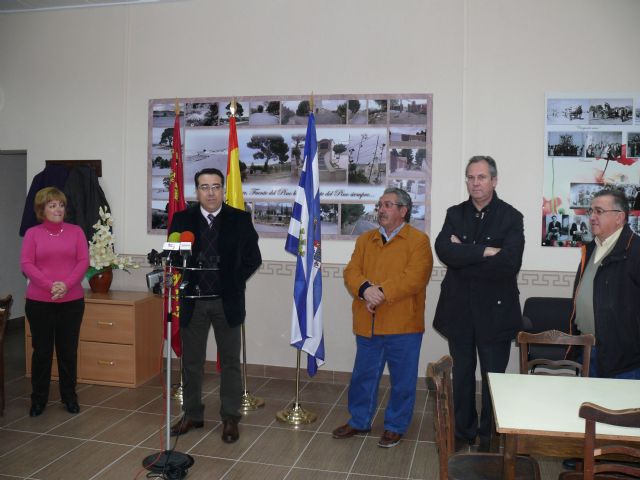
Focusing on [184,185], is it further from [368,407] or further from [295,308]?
[368,407]

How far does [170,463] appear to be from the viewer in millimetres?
3547

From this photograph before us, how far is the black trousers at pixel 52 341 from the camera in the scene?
444cm

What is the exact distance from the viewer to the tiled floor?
3594 mm

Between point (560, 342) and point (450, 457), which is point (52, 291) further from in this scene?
point (560, 342)

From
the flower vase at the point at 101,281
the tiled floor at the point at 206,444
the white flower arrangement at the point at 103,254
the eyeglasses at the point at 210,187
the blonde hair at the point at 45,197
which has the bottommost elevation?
the tiled floor at the point at 206,444

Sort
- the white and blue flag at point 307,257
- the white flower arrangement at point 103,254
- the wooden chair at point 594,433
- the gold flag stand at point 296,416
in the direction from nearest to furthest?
the wooden chair at point 594,433 < the gold flag stand at point 296,416 < the white and blue flag at point 307,257 < the white flower arrangement at point 103,254

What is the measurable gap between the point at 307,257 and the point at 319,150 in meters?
1.28

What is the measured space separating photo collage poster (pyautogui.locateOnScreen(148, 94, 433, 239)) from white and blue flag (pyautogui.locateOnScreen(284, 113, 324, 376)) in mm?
796

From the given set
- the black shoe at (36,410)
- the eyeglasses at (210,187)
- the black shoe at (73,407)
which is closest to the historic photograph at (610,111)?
the eyeglasses at (210,187)

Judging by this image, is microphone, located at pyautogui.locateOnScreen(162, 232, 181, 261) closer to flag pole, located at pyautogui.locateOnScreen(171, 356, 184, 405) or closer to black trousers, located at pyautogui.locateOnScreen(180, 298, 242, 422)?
black trousers, located at pyautogui.locateOnScreen(180, 298, 242, 422)

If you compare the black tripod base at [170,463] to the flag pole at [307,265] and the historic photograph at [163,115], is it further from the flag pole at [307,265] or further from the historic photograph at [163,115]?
the historic photograph at [163,115]

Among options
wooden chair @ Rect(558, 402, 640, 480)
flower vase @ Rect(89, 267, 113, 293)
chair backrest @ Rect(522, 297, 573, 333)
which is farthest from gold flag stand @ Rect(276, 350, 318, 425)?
wooden chair @ Rect(558, 402, 640, 480)

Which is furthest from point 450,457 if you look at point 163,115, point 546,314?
point 163,115

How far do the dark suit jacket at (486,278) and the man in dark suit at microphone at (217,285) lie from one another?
4.31 feet
